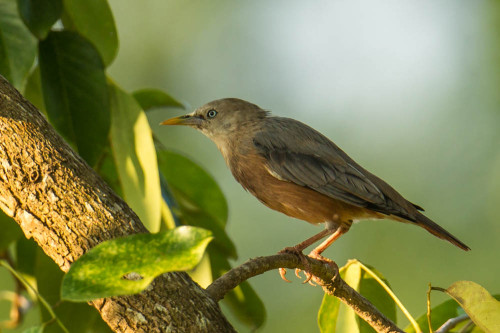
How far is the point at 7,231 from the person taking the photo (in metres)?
3.49

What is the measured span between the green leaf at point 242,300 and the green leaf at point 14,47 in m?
1.39

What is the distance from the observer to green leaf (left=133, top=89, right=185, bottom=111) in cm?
397

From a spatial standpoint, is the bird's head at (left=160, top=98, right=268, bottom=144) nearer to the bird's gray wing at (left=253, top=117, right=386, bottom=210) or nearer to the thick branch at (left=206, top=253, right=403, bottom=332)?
the bird's gray wing at (left=253, top=117, right=386, bottom=210)

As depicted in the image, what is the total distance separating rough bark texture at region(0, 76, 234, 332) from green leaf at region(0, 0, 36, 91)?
861 millimetres

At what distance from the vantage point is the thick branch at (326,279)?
2.45 m

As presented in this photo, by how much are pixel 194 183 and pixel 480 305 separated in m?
1.87

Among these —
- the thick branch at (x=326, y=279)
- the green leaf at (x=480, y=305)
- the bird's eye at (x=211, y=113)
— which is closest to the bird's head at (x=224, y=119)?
the bird's eye at (x=211, y=113)

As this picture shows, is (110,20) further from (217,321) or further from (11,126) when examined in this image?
(217,321)

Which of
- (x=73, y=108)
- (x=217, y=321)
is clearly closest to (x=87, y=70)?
(x=73, y=108)

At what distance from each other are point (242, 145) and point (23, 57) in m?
1.63

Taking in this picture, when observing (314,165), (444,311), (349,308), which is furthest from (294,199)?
(444,311)

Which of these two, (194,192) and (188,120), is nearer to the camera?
(194,192)

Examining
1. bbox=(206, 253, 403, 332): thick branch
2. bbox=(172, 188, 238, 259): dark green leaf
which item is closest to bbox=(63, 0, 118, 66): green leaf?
bbox=(172, 188, 238, 259): dark green leaf

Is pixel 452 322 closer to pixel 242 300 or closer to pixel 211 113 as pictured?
pixel 242 300
